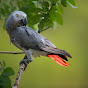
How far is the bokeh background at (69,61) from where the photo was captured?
2803 millimetres

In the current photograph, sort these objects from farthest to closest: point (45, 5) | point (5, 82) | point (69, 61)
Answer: point (69, 61), point (45, 5), point (5, 82)

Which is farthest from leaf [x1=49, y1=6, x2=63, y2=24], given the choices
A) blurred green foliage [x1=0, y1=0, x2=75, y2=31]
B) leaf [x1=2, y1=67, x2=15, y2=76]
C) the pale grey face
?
leaf [x1=2, y1=67, x2=15, y2=76]

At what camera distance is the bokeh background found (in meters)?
2.80

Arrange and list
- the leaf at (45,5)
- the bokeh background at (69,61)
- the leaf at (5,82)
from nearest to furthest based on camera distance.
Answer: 1. the leaf at (5,82)
2. the leaf at (45,5)
3. the bokeh background at (69,61)

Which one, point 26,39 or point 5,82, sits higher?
point 26,39

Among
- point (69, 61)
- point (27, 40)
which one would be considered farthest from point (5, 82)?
point (69, 61)

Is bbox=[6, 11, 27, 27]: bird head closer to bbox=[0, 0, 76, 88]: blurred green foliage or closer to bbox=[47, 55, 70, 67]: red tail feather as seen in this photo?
bbox=[0, 0, 76, 88]: blurred green foliage

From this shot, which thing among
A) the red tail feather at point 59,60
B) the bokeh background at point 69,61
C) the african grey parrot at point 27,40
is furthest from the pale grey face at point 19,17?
the bokeh background at point 69,61

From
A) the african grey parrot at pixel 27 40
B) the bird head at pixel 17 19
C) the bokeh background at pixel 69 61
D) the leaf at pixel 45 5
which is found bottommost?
the bokeh background at pixel 69 61

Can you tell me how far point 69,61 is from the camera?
3010 millimetres

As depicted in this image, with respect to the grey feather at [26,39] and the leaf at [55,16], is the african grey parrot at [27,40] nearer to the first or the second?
the grey feather at [26,39]

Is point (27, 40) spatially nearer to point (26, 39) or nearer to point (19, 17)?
point (26, 39)

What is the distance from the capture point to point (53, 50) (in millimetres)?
1050

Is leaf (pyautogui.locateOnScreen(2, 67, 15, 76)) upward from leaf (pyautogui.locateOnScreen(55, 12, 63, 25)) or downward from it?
downward
